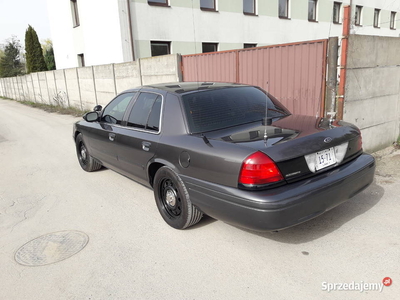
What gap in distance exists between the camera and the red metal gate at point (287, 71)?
5582 millimetres

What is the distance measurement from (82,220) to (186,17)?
43.6ft

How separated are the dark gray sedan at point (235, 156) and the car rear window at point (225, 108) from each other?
11 mm

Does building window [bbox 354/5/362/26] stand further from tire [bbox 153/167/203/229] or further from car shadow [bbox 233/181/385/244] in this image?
tire [bbox 153/167/203/229]

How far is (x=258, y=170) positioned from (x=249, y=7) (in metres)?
17.0

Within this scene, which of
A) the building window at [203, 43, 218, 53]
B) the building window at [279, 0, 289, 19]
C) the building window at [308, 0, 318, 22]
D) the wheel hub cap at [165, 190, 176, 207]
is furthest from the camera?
the building window at [308, 0, 318, 22]

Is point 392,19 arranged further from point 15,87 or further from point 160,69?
point 15,87

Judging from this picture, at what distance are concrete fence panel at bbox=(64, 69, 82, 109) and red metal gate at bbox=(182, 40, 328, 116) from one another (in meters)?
10.6

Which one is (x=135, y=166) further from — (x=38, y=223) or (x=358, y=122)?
(x=358, y=122)

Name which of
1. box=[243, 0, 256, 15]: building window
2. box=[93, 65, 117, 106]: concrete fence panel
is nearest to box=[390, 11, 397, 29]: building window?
box=[243, 0, 256, 15]: building window

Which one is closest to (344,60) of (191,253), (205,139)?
(205,139)

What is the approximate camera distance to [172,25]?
14836 millimetres

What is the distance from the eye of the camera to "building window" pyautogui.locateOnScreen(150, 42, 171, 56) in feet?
48.6

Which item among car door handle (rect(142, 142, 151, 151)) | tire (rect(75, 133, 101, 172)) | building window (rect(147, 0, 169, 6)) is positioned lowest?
tire (rect(75, 133, 101, 172))

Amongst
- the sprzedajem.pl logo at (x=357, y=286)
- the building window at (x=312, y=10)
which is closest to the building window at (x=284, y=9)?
the building window at (x=312, y=10)
